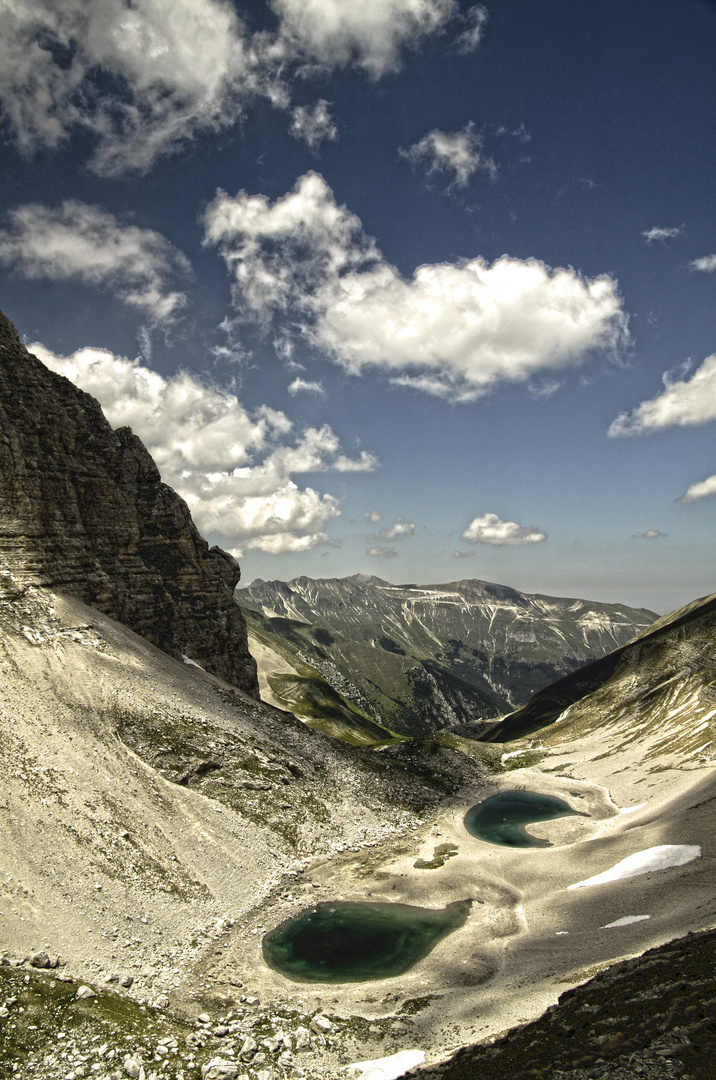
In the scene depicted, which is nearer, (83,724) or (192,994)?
(192,994)

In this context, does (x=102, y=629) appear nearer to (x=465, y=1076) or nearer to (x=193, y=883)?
(x=193, y=883)

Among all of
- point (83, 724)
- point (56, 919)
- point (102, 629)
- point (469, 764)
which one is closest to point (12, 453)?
point (102, 629)

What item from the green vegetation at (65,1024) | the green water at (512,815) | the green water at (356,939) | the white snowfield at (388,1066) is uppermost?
the green vegetation at (65,1024)

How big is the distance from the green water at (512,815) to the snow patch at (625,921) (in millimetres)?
27959

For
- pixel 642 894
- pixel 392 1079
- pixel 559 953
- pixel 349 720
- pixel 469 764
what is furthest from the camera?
pixel 349 720

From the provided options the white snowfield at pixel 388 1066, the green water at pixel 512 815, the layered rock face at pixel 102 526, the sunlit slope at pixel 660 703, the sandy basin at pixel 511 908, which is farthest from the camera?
the sunlit slope at pixel 660 703

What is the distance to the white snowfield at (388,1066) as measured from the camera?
28922mm

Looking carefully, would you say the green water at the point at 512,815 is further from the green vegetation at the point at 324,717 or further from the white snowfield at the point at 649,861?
the green vegetation at the point at 324,717

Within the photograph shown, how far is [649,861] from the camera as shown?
54.2 meters

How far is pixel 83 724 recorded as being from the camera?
58.1 m

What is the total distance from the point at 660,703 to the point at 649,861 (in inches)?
3451

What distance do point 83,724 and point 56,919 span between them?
77.2ft

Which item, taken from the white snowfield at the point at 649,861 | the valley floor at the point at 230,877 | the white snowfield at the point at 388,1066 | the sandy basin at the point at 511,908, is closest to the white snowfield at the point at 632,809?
the valley floor at the point at 230,877

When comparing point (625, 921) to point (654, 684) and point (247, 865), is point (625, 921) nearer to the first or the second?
point (247, 865)
